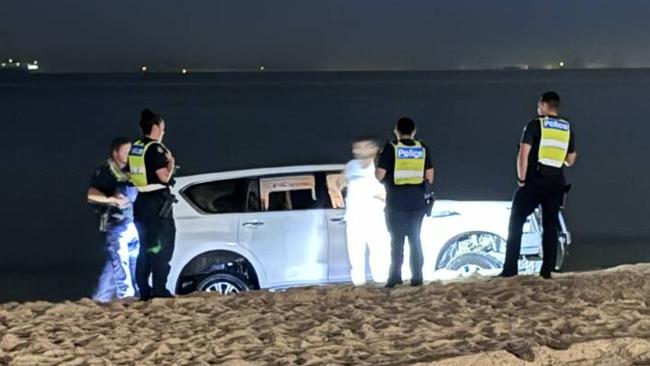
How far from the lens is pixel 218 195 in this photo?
39.7 ft

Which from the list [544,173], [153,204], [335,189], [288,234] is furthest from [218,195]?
[544,173]

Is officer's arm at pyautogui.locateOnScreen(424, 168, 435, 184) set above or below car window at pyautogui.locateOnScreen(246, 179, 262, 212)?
above

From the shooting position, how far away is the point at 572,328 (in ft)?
24.3

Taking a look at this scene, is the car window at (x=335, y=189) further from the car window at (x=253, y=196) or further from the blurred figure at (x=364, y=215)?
the car window at (x=253, y=196)

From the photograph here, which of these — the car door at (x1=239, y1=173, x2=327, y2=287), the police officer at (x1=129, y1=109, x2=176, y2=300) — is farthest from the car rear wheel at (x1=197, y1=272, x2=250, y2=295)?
the police officer at (x1=129, y1=109, x2=176, y2=300)

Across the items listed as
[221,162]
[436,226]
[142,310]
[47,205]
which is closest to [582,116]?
[221,162]

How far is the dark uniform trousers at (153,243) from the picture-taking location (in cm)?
986

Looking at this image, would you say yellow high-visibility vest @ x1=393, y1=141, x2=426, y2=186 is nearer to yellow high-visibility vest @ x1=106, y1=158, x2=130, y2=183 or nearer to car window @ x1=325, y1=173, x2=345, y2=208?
car window @ x1=325, y1=173, x2=345, y2=208

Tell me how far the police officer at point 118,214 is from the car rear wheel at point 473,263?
3.44 m

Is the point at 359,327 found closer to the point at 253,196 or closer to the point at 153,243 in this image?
the point at 153,243

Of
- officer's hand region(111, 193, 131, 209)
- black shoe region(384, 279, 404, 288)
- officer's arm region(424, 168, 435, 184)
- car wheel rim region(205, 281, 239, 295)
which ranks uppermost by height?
officer's arm region(424, 168, 435, 184)

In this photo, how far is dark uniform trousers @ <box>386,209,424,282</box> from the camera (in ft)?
34.4

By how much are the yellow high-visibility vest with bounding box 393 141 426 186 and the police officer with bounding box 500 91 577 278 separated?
3.06ft

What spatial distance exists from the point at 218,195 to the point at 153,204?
224 centimetres
